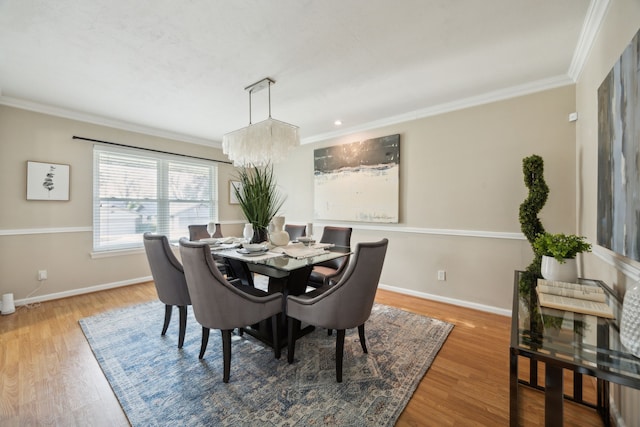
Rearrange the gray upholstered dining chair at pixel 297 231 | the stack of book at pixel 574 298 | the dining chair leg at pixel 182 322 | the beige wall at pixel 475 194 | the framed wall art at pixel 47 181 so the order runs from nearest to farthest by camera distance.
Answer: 1. the stack of book at pixel 574 298
2. the dining chair leg at pixel 182 322
3. the beige wall at pixel 475 194
4. the framed wall art at pixel 47 181
5. the gray upholstered dining chair at pixel 297 231

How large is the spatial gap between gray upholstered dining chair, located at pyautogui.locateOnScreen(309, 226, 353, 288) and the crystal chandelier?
116cm

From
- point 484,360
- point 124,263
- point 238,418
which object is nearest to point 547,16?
point 484,360

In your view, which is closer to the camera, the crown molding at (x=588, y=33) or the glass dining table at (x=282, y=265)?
the crown molding at (x=588, y=33)

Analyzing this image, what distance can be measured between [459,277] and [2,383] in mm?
4157

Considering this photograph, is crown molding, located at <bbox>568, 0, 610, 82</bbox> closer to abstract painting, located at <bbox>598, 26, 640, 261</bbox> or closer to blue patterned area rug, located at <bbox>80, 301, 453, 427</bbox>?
abstract painting, located at <bbox>598, 26, 640, 261</bbox>

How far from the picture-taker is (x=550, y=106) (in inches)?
101

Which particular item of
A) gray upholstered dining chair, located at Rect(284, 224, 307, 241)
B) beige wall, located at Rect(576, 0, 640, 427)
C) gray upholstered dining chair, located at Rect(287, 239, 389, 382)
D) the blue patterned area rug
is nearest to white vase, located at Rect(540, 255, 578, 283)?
beige wall, located at Rect(576, 0, 640, 427)

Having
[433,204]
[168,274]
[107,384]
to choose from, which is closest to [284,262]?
[168,274]

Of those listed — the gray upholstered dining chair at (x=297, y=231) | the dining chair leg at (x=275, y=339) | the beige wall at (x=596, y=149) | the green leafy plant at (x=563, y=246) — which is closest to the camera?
the beige wall at (x=596, y=149)

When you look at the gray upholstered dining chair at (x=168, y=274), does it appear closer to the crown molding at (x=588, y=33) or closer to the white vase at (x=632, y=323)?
the white vase at (x=632, y=323)

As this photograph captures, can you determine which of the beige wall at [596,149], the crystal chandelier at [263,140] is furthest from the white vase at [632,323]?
the crystal chandelier at [263,140]

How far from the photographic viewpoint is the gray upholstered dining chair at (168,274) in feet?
6.88

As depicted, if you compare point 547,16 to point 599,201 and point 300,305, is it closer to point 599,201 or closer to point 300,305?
point 599,201

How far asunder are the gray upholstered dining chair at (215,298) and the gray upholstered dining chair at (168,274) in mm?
424
